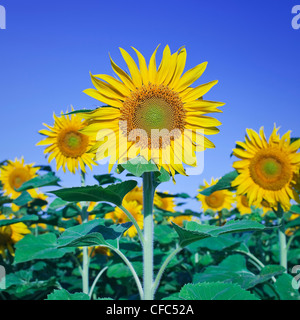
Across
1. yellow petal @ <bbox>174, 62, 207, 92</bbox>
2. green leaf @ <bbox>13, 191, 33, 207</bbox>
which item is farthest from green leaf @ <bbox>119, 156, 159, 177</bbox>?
green leaf @ <bbox>13, 191, 33, 207</bbox>

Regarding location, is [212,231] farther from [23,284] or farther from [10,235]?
[10,235]

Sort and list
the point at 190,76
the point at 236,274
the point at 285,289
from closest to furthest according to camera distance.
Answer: the point at 190,76 < the point at 285,289 < the point at 236,274

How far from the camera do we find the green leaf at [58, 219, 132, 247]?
5.81 feet

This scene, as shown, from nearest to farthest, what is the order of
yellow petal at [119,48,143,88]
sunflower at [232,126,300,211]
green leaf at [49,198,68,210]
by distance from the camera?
yellow petal at [119,48,143,88] < sunflower at [232,126,300,211] < green leaf at [49,198,68,210]

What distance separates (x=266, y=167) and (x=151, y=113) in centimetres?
161

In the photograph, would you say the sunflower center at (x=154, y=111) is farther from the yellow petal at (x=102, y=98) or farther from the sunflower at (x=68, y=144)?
the sunflower at (x=68, y=144)

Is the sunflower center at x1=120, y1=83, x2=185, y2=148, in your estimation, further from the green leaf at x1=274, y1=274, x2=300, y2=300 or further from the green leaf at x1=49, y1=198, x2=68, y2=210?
the green leaf at x1=49, y1=198, x2=68, y2=210

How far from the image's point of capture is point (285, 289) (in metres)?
2.83

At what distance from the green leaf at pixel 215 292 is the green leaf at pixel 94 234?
431 mm

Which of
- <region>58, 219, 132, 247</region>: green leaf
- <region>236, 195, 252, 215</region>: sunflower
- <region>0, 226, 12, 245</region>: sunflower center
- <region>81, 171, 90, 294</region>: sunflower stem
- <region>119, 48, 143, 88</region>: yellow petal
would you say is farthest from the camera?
<region>236, 195, 252, 215</region>: sunflower

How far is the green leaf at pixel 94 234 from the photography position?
5.81ft

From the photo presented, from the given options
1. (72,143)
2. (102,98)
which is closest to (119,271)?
(72,143)

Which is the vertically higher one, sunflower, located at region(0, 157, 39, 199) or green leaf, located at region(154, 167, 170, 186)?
sunflower, located at region(0, 157, 39, 199)
